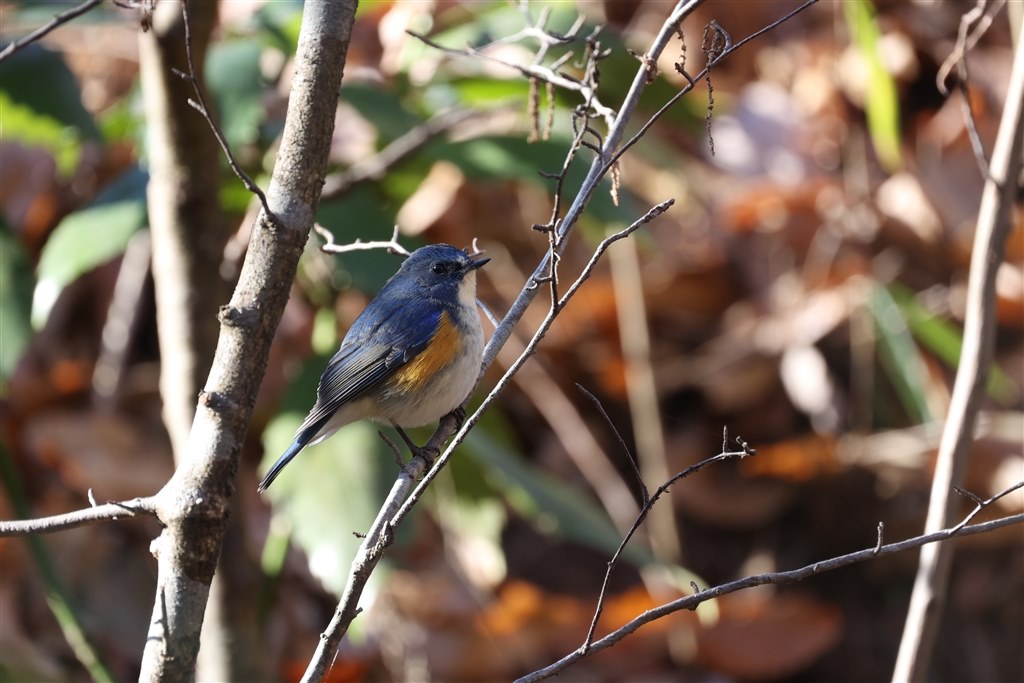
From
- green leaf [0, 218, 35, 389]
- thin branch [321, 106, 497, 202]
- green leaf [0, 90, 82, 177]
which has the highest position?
green leaf [0, 90, 82, 177]

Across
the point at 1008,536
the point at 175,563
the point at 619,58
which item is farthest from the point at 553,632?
the point at 175,563

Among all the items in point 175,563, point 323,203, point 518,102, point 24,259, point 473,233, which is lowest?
point 175,563

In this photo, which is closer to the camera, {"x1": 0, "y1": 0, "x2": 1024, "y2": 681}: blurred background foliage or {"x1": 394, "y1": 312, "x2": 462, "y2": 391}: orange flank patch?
{"x1": 394, "y1": 312, "x2": 462, "y2": 391}: orange flank patch

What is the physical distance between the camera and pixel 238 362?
1615mm

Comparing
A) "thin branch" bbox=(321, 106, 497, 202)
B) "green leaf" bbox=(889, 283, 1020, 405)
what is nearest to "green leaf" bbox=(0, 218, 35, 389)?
"thin branch" bbox=(321, 106, 497, 202)

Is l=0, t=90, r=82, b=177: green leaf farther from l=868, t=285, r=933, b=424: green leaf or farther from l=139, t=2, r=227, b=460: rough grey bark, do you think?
l=868, t=285, r=933, b=424: green leaf

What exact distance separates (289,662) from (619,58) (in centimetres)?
262

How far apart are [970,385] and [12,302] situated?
2.17 metres

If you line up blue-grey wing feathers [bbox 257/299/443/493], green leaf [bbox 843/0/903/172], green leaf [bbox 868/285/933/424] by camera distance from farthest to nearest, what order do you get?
green leaf [bbox 868/285/933/424] < green leaf [bbox 843/0/903/172] < blue-grey wing feathers [bbox 257/299/443/493]

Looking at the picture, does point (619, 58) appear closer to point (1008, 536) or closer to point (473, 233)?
point (473, 233)

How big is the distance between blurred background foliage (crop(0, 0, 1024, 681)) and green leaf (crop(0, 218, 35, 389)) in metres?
0.19

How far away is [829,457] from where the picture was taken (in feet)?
15.3

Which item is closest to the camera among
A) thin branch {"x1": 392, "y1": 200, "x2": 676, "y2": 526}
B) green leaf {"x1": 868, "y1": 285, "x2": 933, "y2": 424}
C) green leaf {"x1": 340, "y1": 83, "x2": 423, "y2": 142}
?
thin branch {"x1": 392, "y1": 200, "x2": 676, "y2": 526}

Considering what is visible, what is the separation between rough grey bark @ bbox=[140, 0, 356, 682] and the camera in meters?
1.58
